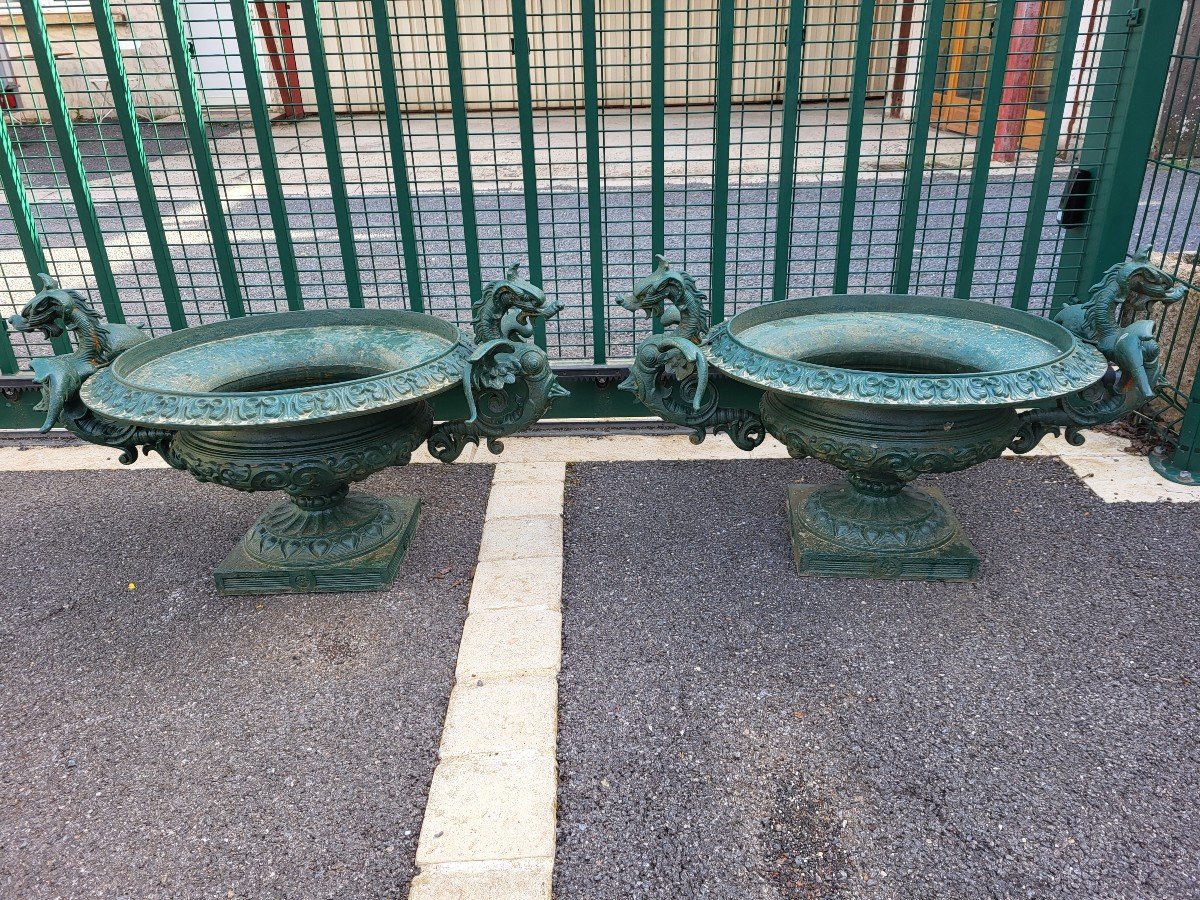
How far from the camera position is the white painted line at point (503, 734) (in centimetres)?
221

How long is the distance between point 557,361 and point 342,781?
2.60m

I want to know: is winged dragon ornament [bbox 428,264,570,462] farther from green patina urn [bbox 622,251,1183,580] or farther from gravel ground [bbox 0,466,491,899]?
gravel ground [bbox 0,466,491,899]

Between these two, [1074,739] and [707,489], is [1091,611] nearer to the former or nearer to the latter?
[1074,739]

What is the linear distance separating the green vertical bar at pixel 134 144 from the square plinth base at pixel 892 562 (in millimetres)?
3302

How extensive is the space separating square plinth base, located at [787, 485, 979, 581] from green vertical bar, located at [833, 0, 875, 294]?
1.28 m

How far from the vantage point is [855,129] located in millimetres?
3820

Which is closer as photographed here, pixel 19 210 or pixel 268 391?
pixel 268 391

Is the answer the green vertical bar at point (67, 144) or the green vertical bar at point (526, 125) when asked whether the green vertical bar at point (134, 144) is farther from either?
the green vertical bar at point (526, 125)

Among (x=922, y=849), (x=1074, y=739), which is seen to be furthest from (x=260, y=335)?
(x=1074, y=739)

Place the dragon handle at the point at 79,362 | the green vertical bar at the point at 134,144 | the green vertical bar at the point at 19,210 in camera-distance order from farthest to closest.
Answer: the green vertical bar at the point at 19,210 → the green vertical bar at the point at 134,144 → the dragon handle at the point at 79,362

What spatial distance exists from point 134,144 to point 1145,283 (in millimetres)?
4345

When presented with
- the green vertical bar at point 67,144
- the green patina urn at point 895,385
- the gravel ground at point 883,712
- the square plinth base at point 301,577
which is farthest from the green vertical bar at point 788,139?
the green vertical bar at point 67,144

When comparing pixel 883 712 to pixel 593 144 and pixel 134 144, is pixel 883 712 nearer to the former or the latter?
pixel 593 144

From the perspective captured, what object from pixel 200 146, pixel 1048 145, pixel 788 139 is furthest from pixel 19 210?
pixel 1048 145
